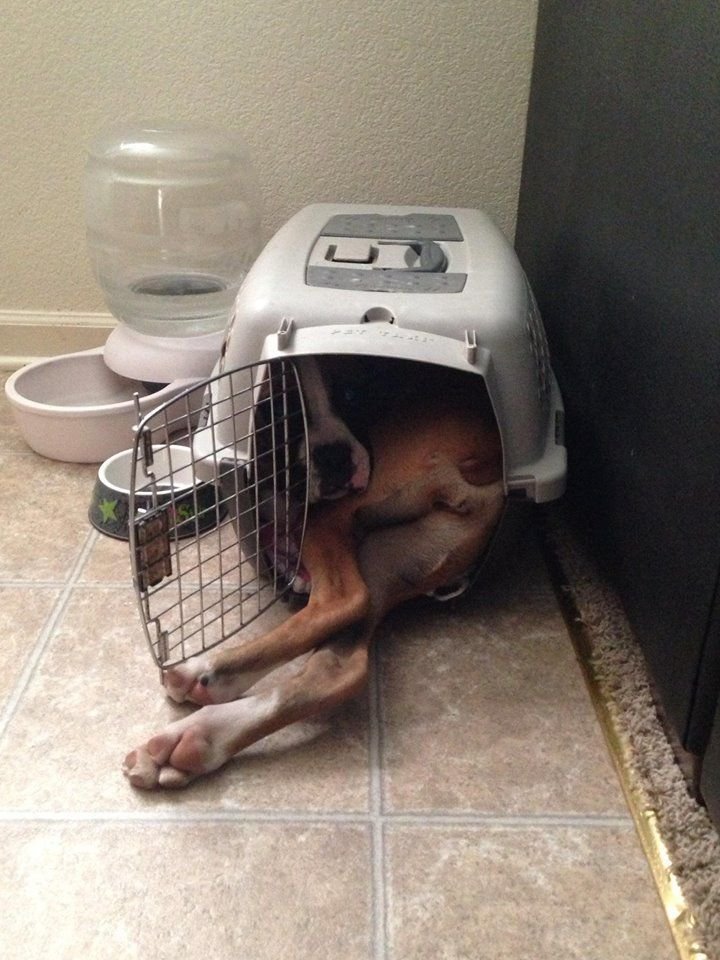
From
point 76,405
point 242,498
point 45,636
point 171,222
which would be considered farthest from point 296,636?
point 171,222

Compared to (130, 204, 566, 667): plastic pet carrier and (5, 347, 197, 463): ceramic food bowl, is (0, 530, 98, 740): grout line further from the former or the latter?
(5, 347, 197, 463): ceramic food bowl

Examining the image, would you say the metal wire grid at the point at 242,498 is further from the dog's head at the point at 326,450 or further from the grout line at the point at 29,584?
the grout line at the point at 29,584

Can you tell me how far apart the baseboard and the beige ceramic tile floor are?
873mm

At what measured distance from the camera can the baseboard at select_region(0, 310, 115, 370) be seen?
181 cm

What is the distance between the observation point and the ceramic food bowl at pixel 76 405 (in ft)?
4.69

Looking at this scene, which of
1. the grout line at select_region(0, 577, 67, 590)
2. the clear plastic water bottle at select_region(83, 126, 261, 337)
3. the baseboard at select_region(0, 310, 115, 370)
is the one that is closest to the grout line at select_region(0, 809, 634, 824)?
the grout line at select_region(0, 577, 67, 590)

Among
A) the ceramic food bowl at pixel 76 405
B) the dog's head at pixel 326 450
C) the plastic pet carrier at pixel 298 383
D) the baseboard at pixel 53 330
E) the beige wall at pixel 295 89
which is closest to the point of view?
the plastic pet carrier at pixel 298 383

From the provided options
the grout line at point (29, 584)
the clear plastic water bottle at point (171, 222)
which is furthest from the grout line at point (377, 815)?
the clear plastic water bottle at point (171, 222)

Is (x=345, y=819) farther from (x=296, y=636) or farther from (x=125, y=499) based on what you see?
(x=125, y=499)

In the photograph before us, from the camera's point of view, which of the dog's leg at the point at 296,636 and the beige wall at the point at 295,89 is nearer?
the dog's leg at the point at 296,636

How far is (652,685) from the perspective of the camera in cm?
96

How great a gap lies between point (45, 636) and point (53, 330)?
3.13 feet

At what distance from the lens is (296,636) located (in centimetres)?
94

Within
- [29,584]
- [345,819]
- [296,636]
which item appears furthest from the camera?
[29,584]
